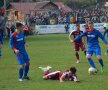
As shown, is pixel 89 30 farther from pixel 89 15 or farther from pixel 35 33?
pixel 89 15

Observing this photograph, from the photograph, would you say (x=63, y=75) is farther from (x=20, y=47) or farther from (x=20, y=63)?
(x=20, y=47)

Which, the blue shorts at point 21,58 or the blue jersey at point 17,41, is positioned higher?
the blue jersey at point 17,41

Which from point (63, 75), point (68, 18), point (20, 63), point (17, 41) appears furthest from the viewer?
point (68, 18)

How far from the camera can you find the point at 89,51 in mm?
18453

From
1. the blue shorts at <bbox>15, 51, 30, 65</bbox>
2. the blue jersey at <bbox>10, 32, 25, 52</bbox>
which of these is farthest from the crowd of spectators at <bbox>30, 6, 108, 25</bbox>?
the blue shorts at <bbox>15, 51, 30, 65</bbox>

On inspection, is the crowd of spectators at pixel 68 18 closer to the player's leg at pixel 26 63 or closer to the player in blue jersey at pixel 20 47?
the player's leg at pixel 26 63

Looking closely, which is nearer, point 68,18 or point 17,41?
point 17,41

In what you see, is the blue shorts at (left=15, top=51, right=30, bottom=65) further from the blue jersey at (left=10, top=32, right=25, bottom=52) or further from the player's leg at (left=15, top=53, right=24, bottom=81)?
the blue jersey at (left=10, top=32, right=25, bottom=52)

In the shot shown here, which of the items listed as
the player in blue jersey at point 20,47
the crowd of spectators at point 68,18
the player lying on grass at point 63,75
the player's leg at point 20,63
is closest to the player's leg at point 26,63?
the player in blue jersey at point 20,47

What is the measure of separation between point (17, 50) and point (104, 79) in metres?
3.14

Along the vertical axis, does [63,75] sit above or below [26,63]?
below

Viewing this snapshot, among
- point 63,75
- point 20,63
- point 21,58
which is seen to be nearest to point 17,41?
point 21,58

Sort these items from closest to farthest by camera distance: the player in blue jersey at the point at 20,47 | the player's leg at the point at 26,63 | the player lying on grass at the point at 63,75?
1. the player lying on grass at the point at 63,75
2. the player in blue jersey at the point at 20,47
3. the player's leg at the point at 26,63

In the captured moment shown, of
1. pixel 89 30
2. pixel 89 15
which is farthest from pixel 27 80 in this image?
pixel 89 15
